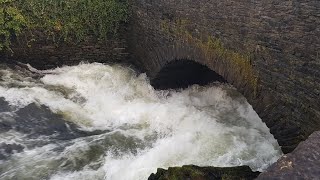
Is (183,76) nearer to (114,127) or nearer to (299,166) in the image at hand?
(114,127)

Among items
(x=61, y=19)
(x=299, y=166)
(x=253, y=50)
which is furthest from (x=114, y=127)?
(x=299, y=166)

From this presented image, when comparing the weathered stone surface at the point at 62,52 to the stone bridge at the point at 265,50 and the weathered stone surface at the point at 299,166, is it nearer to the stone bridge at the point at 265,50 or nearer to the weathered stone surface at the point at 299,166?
the stone bridge at the point at 265,50

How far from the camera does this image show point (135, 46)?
11.0m

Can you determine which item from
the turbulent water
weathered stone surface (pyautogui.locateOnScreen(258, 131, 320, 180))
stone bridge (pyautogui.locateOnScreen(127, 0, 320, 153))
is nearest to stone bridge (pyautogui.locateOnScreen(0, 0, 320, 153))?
stone bridge (pyautogui.locateOnScreen(127, 0, 320, 153))

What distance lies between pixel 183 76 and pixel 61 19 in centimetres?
372

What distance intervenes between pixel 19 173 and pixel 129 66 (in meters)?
5.98

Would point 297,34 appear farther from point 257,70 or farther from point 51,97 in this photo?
point 51,97

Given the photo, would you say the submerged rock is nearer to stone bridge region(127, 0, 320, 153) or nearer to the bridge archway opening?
stone bridge region(127, 0, 320, 153)

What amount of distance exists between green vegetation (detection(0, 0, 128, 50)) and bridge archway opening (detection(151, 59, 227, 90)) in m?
2.26

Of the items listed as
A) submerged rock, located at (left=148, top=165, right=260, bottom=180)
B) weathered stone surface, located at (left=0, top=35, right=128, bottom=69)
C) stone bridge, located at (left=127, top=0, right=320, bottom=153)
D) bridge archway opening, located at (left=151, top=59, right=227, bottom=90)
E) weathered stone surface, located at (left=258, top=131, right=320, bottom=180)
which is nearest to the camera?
weathered stone surface, located at (left=258, top=131, right=320, bottom=180)

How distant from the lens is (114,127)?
7.75m

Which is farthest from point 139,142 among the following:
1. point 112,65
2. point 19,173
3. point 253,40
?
point 112,65

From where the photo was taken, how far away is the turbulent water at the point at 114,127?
6.07 meters

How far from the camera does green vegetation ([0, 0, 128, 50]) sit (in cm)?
1020
